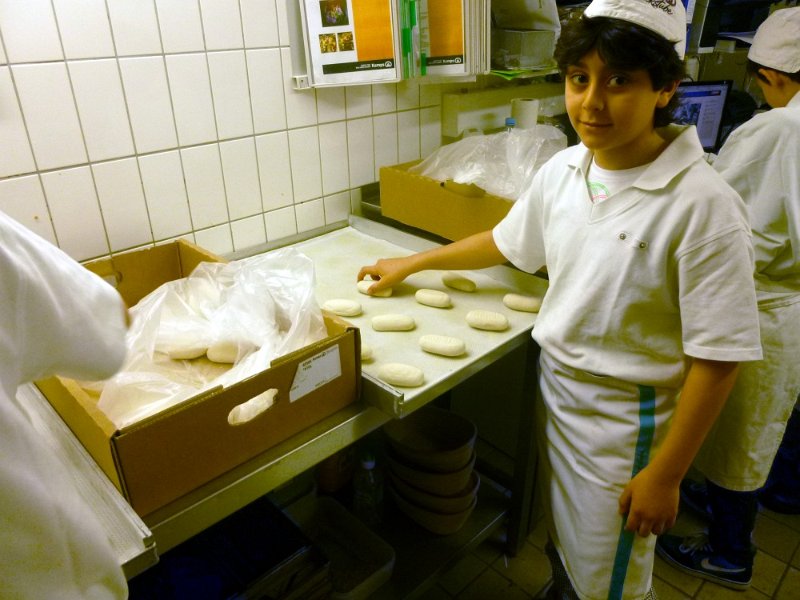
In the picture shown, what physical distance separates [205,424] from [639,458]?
74cm

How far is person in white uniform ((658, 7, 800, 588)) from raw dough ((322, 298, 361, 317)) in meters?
0.95

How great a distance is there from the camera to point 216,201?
143 centimetres

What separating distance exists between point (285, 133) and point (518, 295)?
2.45 ft

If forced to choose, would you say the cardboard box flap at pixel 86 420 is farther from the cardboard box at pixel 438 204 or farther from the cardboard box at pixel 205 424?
the cardboard box at pixel 438 204

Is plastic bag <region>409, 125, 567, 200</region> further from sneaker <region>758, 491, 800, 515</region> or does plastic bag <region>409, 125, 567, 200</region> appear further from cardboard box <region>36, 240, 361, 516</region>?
sneaker <region>758, 491, 800, 515</region>

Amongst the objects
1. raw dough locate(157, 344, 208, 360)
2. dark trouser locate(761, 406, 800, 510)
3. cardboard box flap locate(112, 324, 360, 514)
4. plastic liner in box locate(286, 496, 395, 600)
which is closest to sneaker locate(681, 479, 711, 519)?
dark trouser locate(761, 406, 800, 510)

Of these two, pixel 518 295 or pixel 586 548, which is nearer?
pixel 586 548

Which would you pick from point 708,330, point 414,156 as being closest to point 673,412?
point 708,330

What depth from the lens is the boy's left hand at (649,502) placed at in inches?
37.9

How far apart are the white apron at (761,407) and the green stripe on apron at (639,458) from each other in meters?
0.59

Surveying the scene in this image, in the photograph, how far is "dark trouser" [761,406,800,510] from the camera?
1.84 meters

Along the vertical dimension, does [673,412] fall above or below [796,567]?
above

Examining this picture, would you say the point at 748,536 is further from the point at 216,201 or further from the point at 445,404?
the point at 216,201

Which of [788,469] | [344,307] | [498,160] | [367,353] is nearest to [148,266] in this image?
[344,307]
